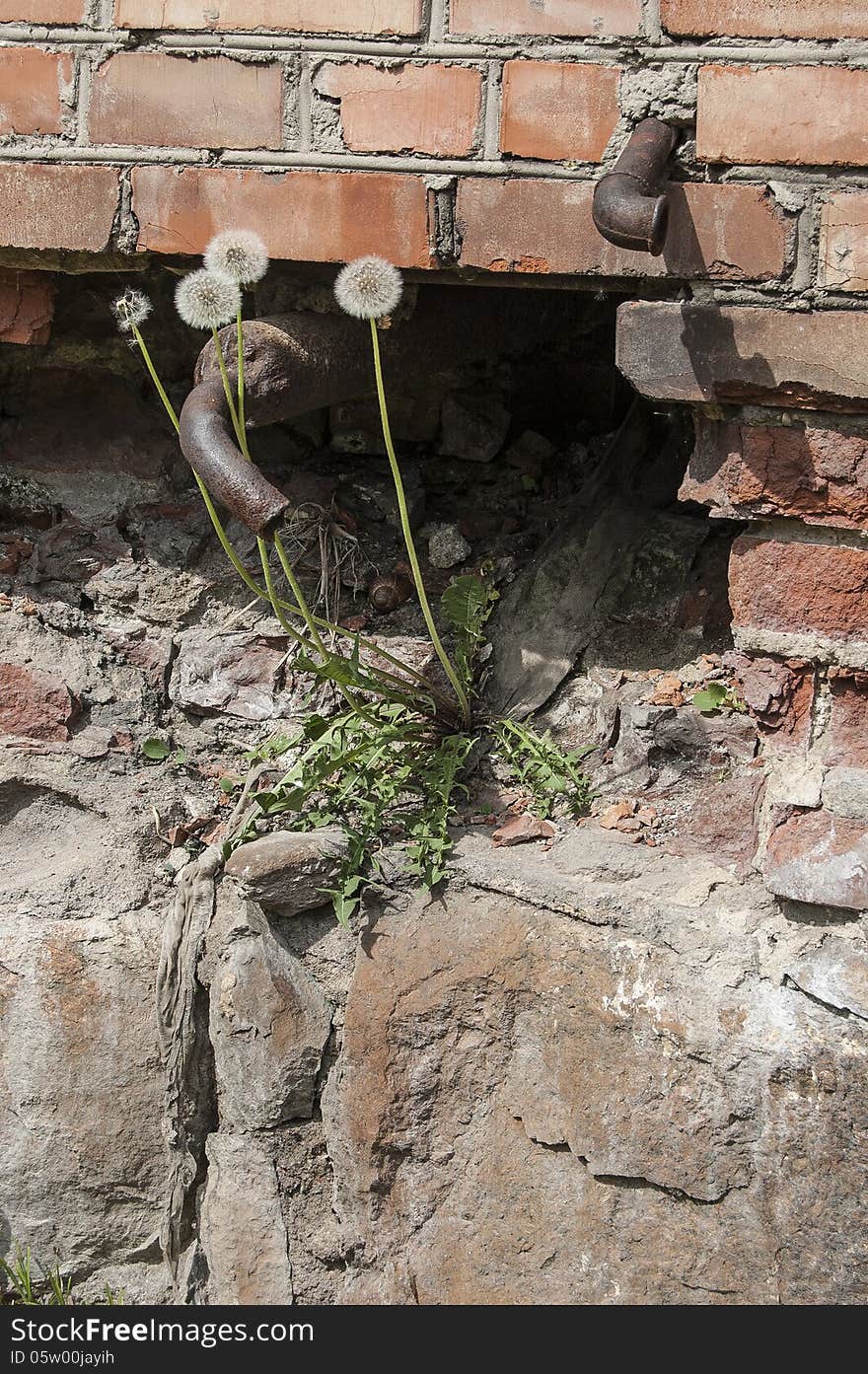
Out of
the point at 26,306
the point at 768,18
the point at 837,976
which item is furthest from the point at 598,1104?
the point at 26,306

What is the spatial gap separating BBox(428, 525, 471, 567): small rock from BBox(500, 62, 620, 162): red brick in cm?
73

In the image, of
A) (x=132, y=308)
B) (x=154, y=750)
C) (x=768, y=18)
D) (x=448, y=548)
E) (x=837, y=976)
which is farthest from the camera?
(x=448, y=548)

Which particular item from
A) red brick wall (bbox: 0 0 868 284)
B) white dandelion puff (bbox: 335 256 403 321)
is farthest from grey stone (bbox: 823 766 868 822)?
white dandelion puff (bbox: 335 256 403 321)

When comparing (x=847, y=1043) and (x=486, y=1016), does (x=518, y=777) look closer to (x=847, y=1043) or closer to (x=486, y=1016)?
(x=486, y=1016)

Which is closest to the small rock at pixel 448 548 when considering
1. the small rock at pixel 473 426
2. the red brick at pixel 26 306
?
the small rock at pixel 473 426

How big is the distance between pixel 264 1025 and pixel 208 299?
1.07 meters

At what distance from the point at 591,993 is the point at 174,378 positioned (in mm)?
1400

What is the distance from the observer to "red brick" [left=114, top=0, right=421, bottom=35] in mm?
1854

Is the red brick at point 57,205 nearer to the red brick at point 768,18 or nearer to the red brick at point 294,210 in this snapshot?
the red brick at point 294,210

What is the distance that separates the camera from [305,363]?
210 centimetres

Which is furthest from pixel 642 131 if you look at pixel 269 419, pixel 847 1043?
pixel 847 1043

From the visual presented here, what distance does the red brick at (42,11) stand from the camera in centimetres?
195

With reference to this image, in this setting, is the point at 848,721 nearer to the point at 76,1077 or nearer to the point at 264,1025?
the point at 264,1025

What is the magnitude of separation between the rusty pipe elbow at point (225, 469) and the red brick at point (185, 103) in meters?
0.40
